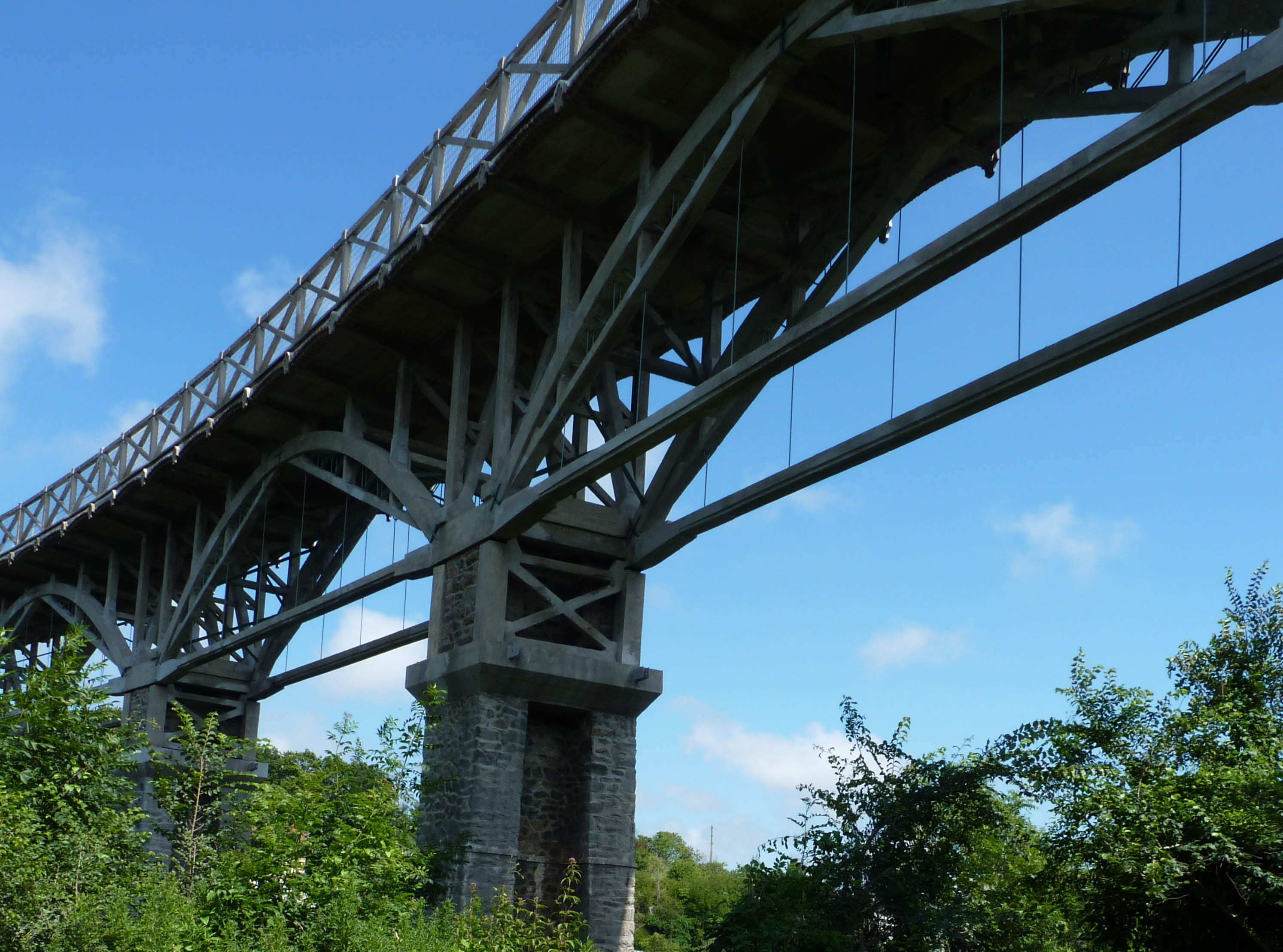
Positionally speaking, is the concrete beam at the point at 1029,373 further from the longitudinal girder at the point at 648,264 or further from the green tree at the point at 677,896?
the green tree at the point at 677,896

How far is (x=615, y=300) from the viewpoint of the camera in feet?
44.4

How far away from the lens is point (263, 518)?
2217 cm

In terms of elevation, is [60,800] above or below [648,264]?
below

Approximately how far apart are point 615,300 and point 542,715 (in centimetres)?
482

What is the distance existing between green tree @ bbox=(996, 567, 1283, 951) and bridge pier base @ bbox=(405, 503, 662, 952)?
4.09m

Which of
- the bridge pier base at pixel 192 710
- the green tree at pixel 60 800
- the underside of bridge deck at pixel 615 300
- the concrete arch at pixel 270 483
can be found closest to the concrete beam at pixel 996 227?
the underside of bridge deck at pixel 615 300

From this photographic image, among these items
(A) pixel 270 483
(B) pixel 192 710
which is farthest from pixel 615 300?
(B) pixel 192 710

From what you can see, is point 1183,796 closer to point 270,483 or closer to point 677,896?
point 270,483

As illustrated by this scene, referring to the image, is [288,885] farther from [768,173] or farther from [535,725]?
[768,173]

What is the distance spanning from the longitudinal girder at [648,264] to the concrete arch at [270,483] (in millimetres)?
61

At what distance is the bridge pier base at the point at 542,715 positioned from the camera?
1458 centimetres

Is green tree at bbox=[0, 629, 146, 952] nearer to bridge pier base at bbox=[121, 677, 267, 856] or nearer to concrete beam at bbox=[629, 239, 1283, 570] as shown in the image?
concrete beam at bbox=[629, 239, 1283, 570]

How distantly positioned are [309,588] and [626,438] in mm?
12448

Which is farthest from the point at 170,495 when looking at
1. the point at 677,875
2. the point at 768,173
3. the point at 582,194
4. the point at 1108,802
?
the point at 677,875
